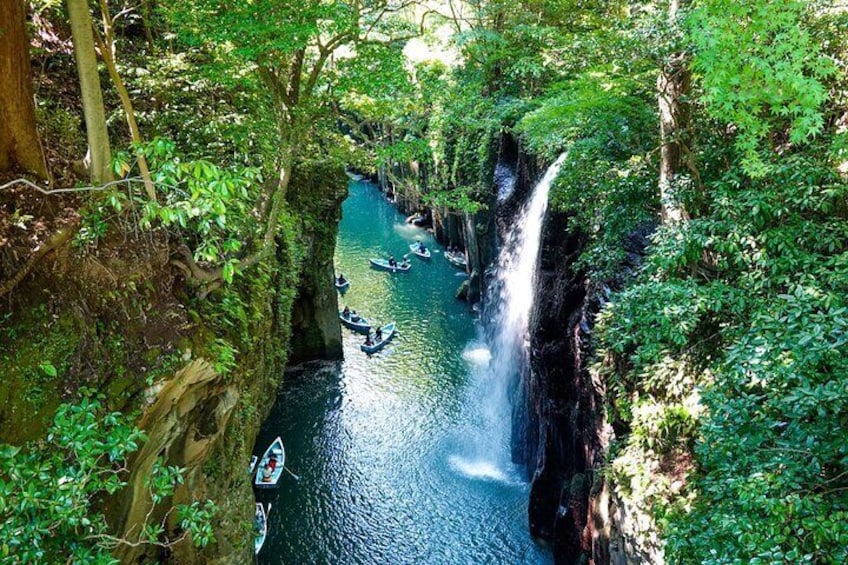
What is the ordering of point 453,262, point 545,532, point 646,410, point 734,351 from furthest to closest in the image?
point 453,262
point 545,532
point 646,410
point 734,351

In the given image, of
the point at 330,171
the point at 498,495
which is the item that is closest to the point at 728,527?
the point at 498,495

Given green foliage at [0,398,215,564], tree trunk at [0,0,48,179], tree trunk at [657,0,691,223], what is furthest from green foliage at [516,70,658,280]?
tree trunk at [0,0,48,179]

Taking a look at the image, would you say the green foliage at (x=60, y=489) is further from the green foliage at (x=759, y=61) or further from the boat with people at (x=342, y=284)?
the boat with people at (x=342, y=284)

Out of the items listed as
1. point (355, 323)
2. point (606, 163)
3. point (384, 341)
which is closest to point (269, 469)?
point (384, 341)

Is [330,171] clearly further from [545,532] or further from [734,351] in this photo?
[734,351]

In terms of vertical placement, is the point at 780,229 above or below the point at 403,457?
above

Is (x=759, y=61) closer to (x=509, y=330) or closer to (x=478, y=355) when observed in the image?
(x=509, y=330)
